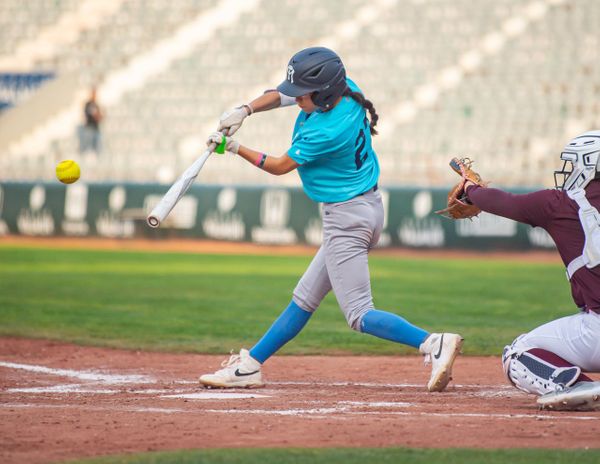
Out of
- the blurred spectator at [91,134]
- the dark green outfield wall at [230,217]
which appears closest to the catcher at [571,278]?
the dark green outfield wall at [230,217]

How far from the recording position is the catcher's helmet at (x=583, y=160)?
5398 millimetres

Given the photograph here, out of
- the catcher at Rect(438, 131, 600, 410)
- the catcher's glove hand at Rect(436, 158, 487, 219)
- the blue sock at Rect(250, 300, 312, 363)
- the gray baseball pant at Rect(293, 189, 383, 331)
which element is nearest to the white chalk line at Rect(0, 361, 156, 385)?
the blue sock at Rect(250, 300, 312, 363)

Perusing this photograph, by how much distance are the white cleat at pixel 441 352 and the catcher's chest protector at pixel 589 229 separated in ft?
3.25

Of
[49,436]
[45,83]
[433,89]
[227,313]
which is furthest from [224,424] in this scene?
[45,83]

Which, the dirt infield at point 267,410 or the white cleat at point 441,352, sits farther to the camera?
the white cleat at point 441,352

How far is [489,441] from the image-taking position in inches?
184

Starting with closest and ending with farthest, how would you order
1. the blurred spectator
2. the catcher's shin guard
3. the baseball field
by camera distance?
the baseball field, the catcher's shin guard, the blurred spectator

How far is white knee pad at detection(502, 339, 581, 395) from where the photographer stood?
18.1ft

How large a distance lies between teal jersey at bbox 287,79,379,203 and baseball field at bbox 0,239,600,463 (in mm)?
1203

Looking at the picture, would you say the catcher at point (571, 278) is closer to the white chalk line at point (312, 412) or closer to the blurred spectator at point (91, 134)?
the white chalk line at point (312, 412)

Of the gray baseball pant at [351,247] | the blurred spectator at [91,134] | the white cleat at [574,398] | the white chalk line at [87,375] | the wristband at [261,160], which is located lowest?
the white chalk line at [87,375]

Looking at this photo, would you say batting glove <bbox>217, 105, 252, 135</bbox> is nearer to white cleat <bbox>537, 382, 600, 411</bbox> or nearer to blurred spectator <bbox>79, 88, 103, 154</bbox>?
white cleat <bbox>537, 382, 600, 411</bbox>

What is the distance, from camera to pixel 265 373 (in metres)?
7.51

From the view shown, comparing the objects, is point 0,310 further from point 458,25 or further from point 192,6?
point 192,6
